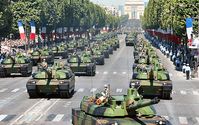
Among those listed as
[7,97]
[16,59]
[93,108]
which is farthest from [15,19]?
[93,108]

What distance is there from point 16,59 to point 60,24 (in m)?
90.9

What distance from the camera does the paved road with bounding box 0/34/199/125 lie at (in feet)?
95.4

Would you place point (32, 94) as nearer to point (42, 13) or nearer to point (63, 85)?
point (63, 85)

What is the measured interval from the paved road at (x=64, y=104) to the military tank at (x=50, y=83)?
1.82 ft

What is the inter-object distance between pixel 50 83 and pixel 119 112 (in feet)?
50.9

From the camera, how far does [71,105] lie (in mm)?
34344

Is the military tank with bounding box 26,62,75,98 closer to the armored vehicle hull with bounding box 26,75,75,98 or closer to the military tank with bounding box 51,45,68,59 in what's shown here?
the armored vehicle hull with bounding box 26,75,75,98

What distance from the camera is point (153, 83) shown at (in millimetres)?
36344

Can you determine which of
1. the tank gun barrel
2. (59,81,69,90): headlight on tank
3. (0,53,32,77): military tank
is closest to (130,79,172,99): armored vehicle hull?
(59,81,69,90): headlight on tank

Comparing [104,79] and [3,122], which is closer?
[3,122]

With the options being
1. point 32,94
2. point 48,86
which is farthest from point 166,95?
point 32,94

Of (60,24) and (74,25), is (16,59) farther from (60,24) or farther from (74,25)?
(74,25)

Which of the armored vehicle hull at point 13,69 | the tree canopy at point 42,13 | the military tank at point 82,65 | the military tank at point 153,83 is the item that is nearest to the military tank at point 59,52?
the tree canopy at point 42,13

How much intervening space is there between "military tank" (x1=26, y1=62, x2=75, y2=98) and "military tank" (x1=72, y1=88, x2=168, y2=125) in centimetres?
1323
